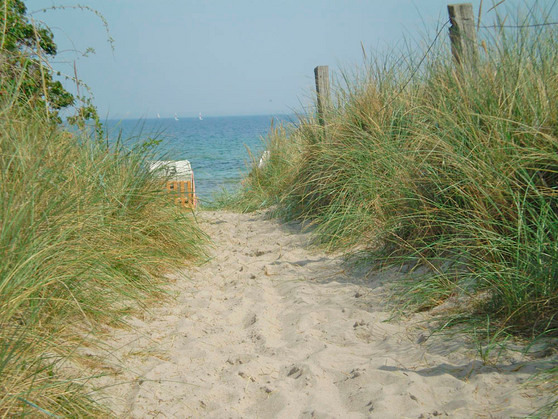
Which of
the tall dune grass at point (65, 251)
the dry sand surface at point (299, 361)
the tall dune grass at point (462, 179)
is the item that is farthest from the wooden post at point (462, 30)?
the tall dune grass at point (65, 251)

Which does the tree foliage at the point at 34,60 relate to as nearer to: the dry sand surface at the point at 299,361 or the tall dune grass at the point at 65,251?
the tall dune grass at the point at 65,251

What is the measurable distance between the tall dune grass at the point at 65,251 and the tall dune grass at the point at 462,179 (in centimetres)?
155

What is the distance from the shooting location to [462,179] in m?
2.94

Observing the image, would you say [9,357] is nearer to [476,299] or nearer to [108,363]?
[108,363]

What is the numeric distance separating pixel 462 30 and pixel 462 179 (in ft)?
5.80

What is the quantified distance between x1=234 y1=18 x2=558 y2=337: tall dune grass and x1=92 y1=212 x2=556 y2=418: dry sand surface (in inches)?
11.8

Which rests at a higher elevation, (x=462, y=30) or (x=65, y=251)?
(x=462, y=30)

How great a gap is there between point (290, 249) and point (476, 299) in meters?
2.26

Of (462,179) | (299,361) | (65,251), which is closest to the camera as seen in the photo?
(65,251)

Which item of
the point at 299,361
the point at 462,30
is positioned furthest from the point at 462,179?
the point at 462,30

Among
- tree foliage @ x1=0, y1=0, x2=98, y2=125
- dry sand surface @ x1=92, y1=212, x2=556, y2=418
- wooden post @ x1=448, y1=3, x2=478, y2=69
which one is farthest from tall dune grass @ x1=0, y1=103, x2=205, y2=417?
wooden post @ x1=448, y1=3, x2=478, y2=69

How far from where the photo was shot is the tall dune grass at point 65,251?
1746 mm

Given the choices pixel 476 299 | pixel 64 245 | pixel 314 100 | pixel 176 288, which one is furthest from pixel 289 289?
pixel 314 100

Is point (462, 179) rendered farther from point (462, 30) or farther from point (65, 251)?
point (65, 251)
